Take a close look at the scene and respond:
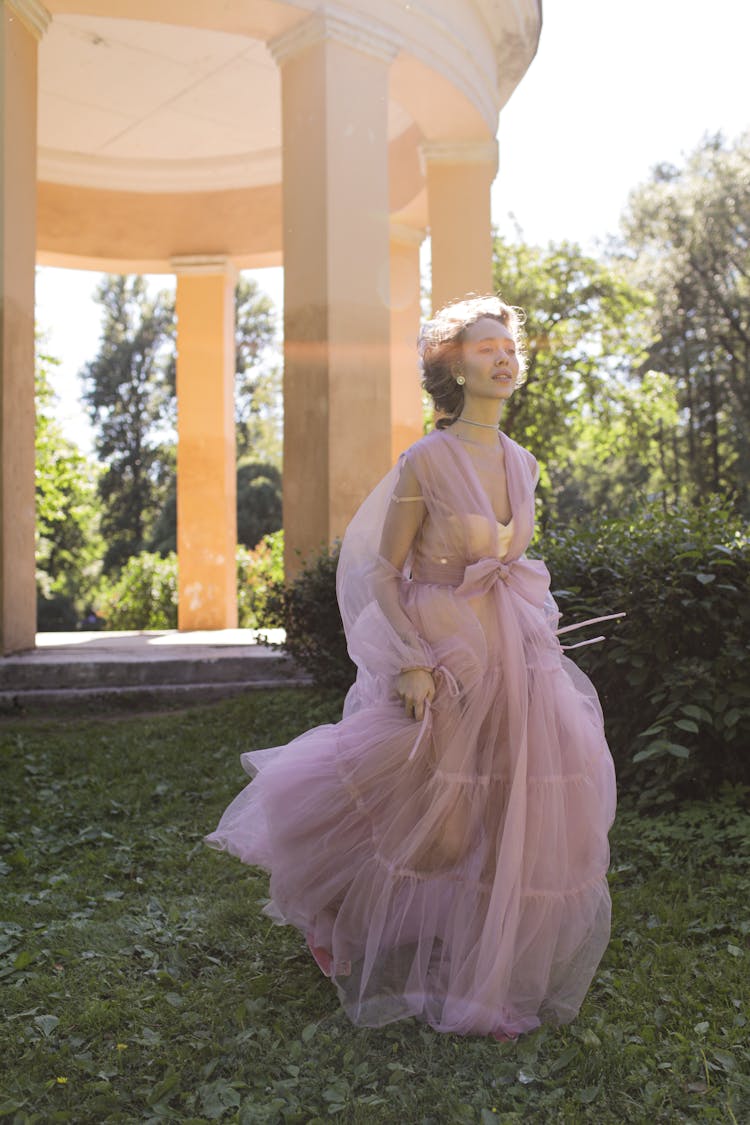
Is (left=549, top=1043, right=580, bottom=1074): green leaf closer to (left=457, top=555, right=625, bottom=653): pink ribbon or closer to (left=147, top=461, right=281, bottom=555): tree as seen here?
(left=457, top=555, right=625, bottom=653): pink ribbon

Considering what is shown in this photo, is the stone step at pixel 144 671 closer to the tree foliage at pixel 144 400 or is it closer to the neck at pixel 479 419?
the neck at pixel 479 419

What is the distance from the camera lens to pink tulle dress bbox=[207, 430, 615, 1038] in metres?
2.98

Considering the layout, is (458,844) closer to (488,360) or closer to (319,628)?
(488,360)

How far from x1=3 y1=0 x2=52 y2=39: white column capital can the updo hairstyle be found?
6516 millimetres

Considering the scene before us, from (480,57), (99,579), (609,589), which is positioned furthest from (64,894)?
(99,579)

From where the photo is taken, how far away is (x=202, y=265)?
1428 cm

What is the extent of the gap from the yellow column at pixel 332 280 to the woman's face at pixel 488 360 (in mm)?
5238

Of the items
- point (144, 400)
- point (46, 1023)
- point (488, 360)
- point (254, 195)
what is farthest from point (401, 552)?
point (144, 400)

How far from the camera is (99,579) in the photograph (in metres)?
38.4

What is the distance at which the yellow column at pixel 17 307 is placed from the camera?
7.99 m

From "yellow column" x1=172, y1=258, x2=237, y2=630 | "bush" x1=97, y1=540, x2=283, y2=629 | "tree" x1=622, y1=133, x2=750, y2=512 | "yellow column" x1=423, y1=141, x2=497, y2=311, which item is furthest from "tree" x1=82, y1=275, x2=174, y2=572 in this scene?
"yellow column" x1=423, y1=141, x2=497, y2=311

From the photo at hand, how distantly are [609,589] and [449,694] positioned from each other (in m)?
2.51

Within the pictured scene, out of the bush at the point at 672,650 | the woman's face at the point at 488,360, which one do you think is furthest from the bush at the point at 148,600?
the woman's face at the point at 488,360

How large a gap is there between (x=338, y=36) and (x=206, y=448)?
6404mm
